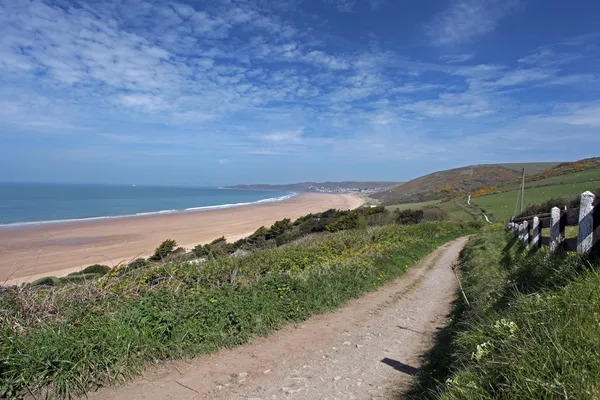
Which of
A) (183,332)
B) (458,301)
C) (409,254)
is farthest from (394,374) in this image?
(409,254)

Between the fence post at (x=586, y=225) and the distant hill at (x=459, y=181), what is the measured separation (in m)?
76.4

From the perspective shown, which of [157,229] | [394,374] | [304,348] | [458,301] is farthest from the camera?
[157,229]

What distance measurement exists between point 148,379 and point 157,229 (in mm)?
35847

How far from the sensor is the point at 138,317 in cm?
479

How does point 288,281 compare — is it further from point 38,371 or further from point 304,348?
point 38,371

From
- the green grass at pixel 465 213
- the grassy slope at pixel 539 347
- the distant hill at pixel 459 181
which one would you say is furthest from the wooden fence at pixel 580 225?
the distant hill at pixel 459 181

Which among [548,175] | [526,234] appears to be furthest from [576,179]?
[526,234]

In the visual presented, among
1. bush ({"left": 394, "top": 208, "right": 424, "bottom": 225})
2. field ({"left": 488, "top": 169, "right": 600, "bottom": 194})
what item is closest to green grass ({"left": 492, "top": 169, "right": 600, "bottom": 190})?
field ({"left": 488, "top": 169, "right": 600, "bottom": 194})

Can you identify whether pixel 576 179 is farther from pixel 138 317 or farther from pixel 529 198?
pixel 138 317

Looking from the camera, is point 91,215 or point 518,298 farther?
point 91,215

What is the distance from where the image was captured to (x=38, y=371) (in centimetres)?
373

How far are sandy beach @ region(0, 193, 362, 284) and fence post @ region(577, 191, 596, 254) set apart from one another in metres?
15.9

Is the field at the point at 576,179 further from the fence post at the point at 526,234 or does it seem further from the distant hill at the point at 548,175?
the fence post at the point at 526,234

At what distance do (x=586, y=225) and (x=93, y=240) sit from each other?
33566 millimetres
